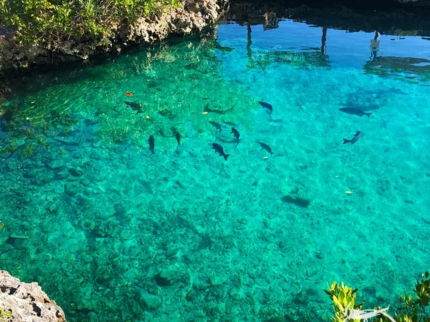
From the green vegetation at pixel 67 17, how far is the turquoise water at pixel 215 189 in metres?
1.42

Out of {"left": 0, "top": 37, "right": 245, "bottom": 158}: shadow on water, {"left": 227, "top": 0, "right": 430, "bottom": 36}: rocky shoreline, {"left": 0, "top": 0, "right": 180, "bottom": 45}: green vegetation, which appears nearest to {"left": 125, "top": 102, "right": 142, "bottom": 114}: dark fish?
{"left": 0, "top": 37, "right": 245, "bottom": 158}: shadow on water

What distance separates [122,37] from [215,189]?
9.84m

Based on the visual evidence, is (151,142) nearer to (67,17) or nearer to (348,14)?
(67,17)

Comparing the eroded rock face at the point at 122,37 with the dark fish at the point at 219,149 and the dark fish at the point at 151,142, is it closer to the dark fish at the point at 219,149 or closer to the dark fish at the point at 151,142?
the dark fish at the point at 151,142

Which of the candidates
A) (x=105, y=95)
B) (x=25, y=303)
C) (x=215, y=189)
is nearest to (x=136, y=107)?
(x=105, y=95)

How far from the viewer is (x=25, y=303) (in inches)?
189

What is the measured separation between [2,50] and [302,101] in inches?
418

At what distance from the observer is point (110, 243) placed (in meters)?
6.93

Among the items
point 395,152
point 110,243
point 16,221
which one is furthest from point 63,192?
point 395,152

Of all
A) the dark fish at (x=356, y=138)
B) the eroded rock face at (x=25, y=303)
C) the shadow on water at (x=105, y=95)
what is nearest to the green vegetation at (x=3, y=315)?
the eroded rock face at (x=25, y=303)

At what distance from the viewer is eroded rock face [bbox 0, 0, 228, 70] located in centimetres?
1338

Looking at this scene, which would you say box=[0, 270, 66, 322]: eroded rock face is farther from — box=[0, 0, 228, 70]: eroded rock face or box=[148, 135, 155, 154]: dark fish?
box=[0, 0, 228, 70]: eroded rock face

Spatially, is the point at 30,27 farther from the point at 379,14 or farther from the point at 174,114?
the point at 379,14

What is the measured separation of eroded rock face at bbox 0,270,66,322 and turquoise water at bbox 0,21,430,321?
64 centimetres
